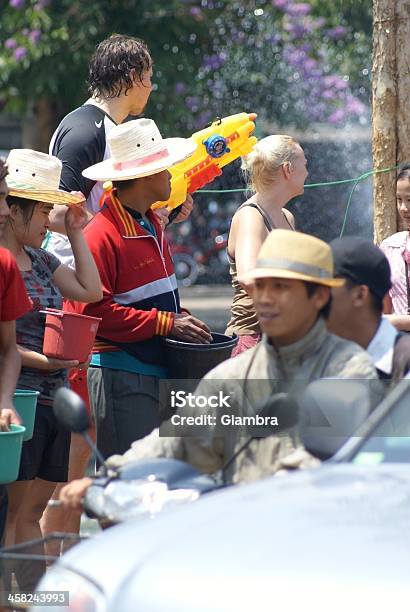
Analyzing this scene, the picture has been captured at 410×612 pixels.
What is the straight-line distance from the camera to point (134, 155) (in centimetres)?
557

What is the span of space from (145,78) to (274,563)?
142 inches

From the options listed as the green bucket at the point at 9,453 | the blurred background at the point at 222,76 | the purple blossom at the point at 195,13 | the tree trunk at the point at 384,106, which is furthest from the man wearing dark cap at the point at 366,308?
the purple blossom at the point at 195,13

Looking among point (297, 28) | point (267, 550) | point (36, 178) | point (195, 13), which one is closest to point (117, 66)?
point (36, 178)

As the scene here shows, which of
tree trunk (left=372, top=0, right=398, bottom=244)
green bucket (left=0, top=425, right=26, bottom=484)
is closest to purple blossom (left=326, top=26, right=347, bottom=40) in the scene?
tree trunk (left=372, top=0, right=398, bottom=244)

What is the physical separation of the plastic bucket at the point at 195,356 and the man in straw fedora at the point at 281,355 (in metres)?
1.51

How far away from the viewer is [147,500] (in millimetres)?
3631

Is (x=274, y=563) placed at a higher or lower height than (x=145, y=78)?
lower

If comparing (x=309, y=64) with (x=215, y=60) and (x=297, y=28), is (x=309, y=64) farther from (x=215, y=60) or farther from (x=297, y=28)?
(x=215, y=60)

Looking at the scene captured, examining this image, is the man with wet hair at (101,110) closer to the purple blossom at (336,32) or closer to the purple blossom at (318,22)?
the purple blossom at (318,22)

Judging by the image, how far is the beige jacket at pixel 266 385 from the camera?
373cm

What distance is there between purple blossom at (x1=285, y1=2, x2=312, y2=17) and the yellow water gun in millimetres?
13266

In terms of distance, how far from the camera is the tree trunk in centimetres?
724

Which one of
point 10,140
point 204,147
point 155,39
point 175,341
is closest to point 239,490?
point 175,341

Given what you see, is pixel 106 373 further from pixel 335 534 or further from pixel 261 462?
pixel 335 534
